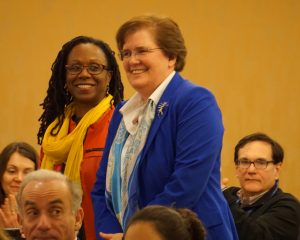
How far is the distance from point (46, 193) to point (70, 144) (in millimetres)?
902

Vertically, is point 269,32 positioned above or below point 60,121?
above

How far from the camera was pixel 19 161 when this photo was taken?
160 inches

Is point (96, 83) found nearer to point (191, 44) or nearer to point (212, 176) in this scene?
point (212, 176)

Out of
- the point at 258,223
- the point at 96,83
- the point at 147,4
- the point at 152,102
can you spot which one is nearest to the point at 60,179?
the point at 152,102

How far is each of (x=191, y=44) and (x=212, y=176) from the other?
340 centimetres

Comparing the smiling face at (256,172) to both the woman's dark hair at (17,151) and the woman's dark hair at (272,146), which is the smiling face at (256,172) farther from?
the woman's dark hair at (17,151)

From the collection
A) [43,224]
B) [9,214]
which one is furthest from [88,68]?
[43,224]

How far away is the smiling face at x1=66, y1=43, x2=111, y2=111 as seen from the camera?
3.91 metres

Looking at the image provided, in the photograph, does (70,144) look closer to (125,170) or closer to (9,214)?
(9,214)

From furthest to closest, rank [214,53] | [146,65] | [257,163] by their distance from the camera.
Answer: [214,53]
[257,163]
[146,65]

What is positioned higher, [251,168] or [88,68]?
[88,68]

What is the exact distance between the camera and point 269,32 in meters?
6.49

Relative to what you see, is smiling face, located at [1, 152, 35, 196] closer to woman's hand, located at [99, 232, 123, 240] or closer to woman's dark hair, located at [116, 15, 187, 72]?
woman's hand, located at [99, 232, 123, 240]

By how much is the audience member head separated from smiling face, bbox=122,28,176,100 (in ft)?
4.10
